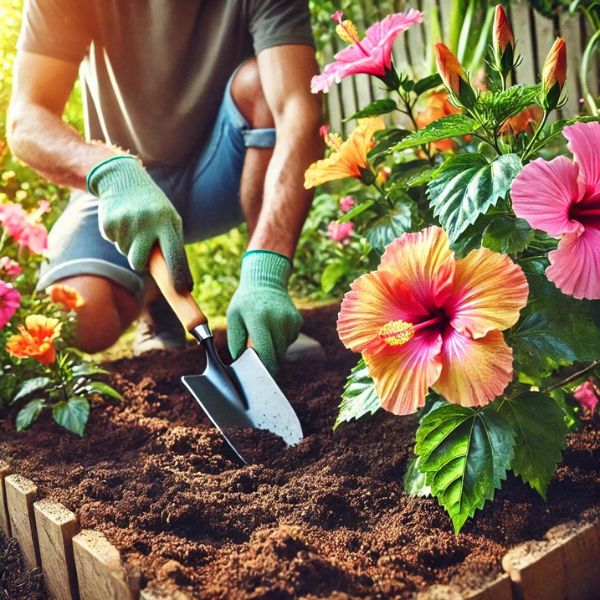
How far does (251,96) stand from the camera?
2445 millimetres

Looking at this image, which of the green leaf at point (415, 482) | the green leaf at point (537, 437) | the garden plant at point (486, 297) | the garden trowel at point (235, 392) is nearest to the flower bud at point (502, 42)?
the garden plant at point (486, 297)

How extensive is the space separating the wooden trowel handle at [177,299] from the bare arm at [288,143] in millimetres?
283

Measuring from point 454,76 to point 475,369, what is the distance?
1.39 feet

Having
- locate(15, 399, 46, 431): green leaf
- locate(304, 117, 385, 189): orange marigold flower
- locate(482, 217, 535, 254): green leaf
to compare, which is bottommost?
locate(15, 399, 46, 431): green leaf

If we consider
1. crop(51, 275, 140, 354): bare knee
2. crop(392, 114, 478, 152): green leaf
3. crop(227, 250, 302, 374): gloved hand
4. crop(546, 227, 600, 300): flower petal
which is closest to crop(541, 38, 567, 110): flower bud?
crop(392, 114, 478, 152): green leaf

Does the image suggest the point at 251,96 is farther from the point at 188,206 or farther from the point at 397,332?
the point at 397,332

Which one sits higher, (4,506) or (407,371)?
(407,371)

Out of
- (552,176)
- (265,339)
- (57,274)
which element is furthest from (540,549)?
(57,274)

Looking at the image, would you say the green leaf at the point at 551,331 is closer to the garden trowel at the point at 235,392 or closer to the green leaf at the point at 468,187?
the green leaf at the point at 468,187

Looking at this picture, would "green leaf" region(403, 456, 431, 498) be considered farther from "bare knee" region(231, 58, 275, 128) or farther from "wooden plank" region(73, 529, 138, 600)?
"bare knee" region(231, 58, 275, 128)

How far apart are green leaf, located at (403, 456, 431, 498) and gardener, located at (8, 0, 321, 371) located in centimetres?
60

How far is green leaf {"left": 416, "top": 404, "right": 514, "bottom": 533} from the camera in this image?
112cm

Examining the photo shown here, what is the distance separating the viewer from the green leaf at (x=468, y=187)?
110 centimetres

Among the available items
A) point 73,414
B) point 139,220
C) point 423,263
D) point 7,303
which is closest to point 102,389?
point 73,414
